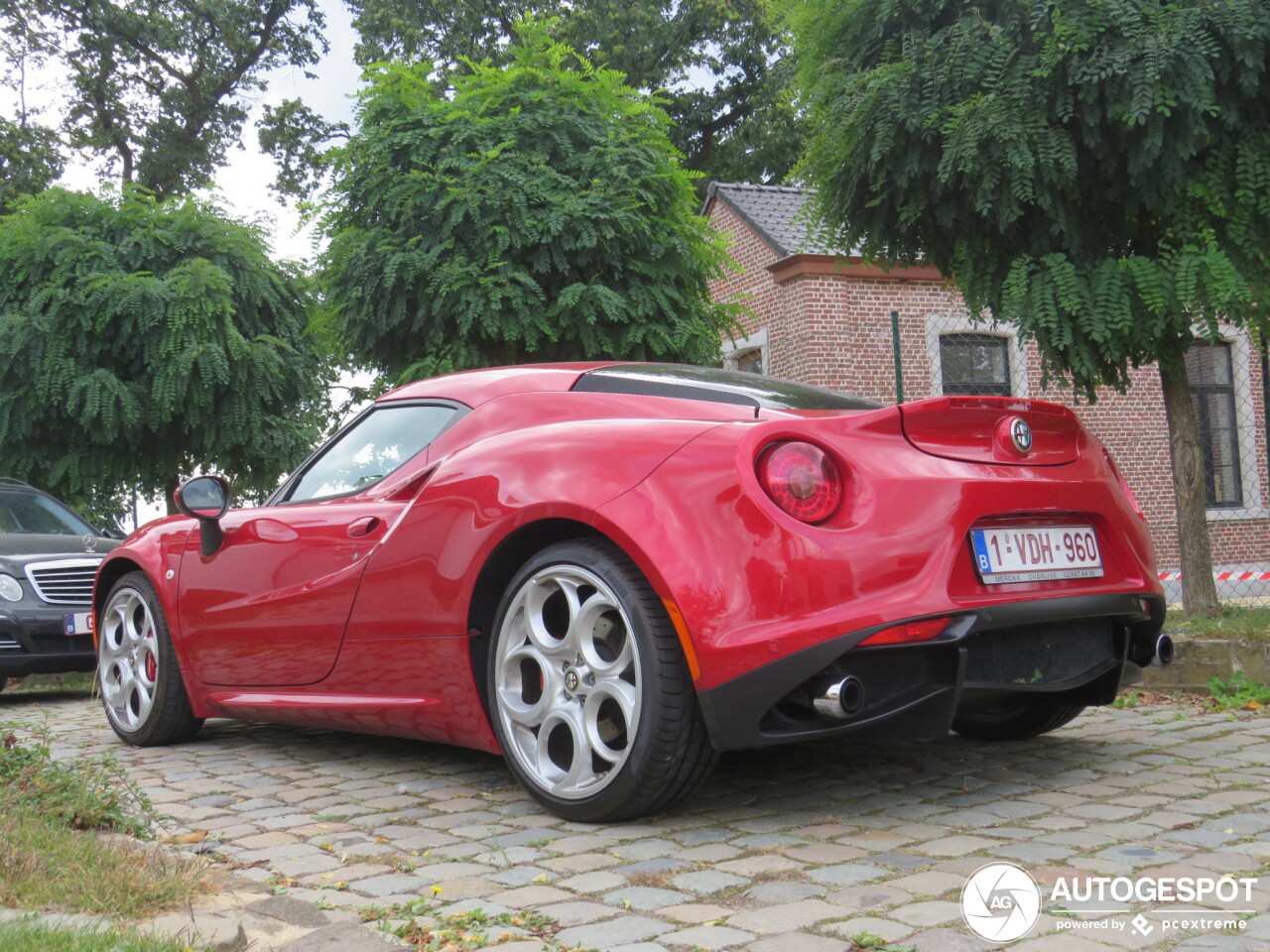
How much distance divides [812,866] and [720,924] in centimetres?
50

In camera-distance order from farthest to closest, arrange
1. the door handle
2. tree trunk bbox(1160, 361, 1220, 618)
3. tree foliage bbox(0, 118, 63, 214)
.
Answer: tree foliage bbox(0, 118, 63, 214)
tree trunk bbox(1160, 361, 1220, 618)
the door handle

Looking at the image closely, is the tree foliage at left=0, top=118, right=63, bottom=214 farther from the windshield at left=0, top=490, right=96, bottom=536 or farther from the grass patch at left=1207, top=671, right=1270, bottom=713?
the grass patch at left=1207, top=671, right=1270, bottom=713

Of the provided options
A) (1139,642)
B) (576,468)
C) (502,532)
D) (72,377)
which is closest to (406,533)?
(502,532)

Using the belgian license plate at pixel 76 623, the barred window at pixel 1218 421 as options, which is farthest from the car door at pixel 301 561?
the barred window at pixel 1218 421

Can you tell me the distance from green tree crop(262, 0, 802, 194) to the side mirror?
86.2 ft

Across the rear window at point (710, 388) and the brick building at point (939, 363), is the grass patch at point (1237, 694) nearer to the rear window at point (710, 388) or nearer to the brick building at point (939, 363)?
the rear window at point (710, 388)

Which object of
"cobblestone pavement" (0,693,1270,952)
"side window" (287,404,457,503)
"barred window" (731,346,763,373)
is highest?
"barred window" (731,346,763,373)

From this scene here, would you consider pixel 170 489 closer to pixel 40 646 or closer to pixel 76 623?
pixel 76 623

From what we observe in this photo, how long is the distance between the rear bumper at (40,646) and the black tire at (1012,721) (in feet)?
18.8

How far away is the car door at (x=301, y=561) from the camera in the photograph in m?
4.54

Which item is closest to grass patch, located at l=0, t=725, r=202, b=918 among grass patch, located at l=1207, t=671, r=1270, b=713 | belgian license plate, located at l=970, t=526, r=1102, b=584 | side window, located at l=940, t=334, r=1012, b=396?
belgian license plate, located at l=970, t=526, r=1102, b=584

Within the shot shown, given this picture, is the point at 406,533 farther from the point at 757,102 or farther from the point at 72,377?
the point at 757,102

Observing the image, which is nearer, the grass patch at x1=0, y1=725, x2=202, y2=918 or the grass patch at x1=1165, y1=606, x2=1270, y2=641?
the grass patch at x1=0, y1=725, x2=202, y2=918

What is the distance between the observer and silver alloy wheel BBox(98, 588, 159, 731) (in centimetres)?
561
